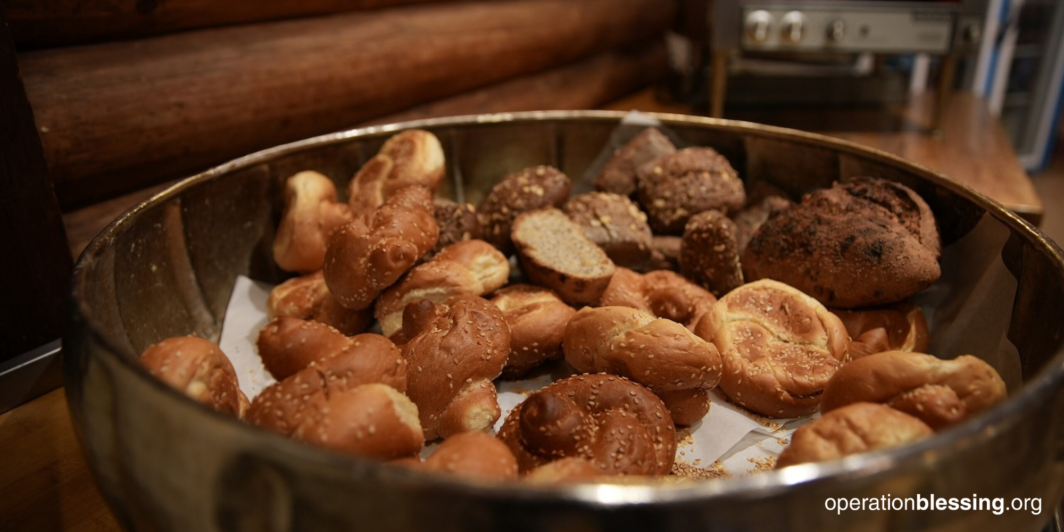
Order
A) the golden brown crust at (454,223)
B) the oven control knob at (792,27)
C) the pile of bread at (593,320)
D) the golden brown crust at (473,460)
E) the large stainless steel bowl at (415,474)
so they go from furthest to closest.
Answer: the oven control knob at (792,27)
the golden brown crust at (454,223)
the pile of bread at (593,320)
the golden brown crust at (473,460)
the large stainless steel bowl at (415,474)

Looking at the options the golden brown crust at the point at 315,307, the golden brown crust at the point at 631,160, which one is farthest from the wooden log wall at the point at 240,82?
the golden brown crust at the point at 631,160

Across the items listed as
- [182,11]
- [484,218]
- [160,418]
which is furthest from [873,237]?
[182,11]

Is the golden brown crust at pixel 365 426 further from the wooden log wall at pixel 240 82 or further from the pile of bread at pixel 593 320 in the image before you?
the wooden log wall at pixel 240 82

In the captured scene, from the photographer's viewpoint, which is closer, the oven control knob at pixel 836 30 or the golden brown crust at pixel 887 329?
the golden brown crust at pixel 887 329

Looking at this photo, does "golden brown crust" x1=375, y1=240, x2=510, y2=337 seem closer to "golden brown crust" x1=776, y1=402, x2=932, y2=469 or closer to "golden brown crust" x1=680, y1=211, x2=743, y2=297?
"golden brown crust" x1=680, y1=211, x2=743, y2=297

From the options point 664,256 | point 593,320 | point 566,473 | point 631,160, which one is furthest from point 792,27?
point 566,473

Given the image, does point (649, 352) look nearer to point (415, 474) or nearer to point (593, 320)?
point (593, 320)
